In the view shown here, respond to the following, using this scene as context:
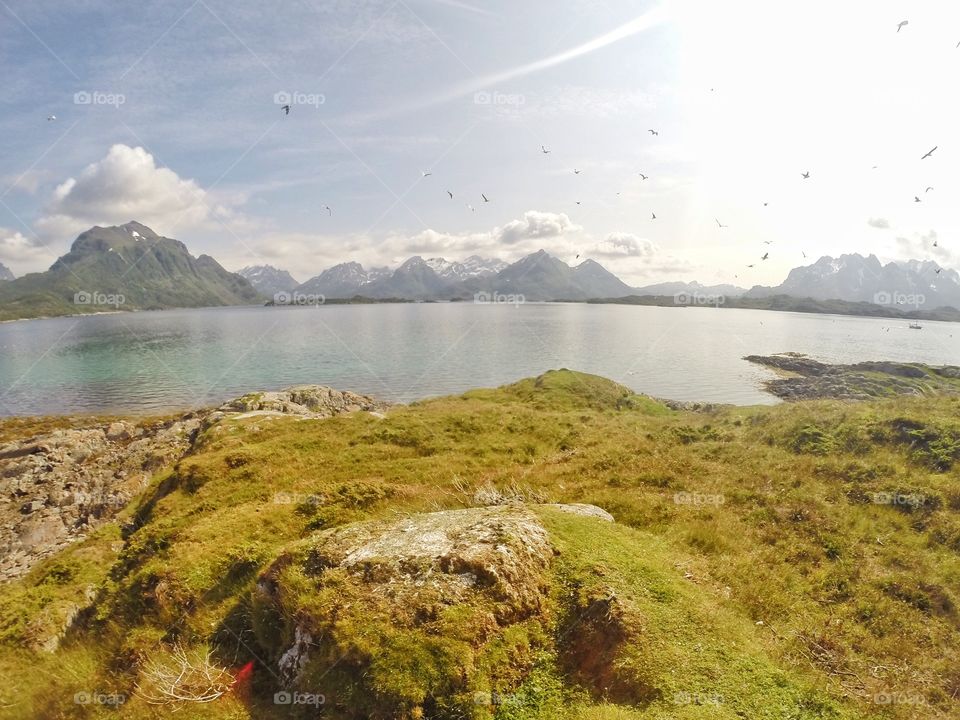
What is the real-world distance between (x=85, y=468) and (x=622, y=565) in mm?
45737

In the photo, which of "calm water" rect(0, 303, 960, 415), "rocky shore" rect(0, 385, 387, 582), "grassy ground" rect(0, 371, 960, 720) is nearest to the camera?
"grassy ground" rect(0, 371, 960, 720)

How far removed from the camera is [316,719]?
698cm

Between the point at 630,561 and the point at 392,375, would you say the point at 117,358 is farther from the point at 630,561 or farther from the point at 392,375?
the point at 630,561

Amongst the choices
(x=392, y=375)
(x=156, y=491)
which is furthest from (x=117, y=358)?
(x=156, y=491)

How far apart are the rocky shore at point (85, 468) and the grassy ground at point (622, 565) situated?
8.29 m

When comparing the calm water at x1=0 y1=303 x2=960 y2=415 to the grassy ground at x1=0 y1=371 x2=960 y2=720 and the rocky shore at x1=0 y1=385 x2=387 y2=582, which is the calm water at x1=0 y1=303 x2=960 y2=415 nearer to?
the rocky shore at x1=0 y1=385 x2=387 y2=582

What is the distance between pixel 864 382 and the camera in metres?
72.9

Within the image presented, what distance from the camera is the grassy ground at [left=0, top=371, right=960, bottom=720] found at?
7.62 m

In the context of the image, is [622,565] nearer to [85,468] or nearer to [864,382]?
[85,468]

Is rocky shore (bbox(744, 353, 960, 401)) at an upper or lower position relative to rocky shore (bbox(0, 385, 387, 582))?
upper

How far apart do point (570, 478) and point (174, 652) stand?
1448 centimetres

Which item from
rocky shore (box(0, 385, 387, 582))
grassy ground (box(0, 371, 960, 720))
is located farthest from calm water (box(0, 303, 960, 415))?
grassy ground (box(0, 371, 960, 720))

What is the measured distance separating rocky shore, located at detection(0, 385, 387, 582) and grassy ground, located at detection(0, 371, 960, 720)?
8286mm

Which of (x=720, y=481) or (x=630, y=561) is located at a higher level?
(x=630, y=561)
